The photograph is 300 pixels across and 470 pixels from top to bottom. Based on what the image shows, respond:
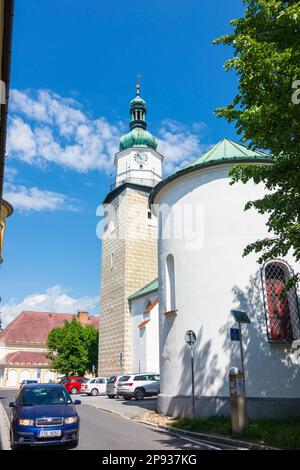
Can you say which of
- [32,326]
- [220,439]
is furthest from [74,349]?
[220,439]

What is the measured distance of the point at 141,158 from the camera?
47.2 metres

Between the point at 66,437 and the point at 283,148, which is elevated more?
the point at 283,148

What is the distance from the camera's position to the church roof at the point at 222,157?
15763mm

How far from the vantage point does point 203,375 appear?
560 inches

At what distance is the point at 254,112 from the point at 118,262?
115ft

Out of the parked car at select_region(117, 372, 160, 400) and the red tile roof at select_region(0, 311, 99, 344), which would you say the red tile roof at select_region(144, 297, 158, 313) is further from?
the red tile roof at select_region(0, 311, 99, 344)

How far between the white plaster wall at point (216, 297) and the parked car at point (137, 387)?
9.70m

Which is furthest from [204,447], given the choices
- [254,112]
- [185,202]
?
[185,202]

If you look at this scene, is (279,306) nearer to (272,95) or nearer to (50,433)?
(272,95)

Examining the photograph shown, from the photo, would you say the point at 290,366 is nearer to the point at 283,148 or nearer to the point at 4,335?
the point at 283,148

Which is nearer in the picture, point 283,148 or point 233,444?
point 283,148

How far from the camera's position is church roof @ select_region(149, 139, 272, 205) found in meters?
15.8

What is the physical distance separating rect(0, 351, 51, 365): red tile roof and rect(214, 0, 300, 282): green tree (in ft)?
194

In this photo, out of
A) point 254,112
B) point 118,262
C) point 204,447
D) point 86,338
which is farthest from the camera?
point 86,338
